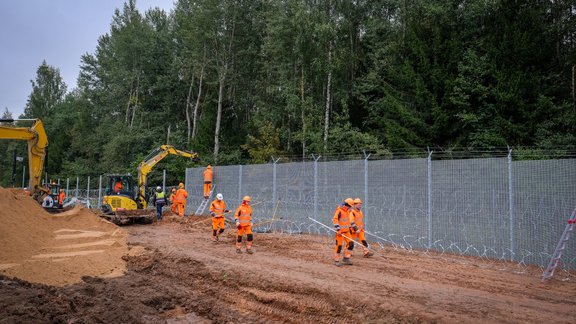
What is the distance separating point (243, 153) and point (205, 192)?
12947 millimetres

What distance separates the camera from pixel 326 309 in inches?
287

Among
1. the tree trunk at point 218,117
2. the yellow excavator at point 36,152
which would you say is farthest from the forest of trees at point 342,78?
the yellow excavator at point 36,152

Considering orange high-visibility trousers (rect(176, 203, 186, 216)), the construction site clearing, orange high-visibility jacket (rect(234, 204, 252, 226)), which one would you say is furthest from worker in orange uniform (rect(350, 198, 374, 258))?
orange high-visibility trousers (rect(176, 203, 186, 216))

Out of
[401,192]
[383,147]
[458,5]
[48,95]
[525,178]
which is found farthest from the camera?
[48,95]

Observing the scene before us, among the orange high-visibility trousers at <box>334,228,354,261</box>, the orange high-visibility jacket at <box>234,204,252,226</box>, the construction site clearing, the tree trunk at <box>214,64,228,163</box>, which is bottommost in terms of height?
the construction site clearing

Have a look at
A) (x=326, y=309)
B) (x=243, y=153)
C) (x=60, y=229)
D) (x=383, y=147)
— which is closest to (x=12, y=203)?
(x=60, y=229)

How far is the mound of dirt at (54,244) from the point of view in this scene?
10094 mm

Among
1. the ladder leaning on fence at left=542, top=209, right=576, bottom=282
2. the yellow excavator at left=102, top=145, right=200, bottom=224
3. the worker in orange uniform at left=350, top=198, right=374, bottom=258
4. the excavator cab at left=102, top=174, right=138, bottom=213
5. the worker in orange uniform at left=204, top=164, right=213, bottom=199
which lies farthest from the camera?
the worker in orange uniform at left=204, top=164, right=213, bottom=199

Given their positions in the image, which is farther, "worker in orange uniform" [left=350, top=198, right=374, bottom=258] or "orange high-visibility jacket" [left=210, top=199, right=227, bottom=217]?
Result: "orange high-visibility jacket" [left=210, top=199, right=227, bottom=217]

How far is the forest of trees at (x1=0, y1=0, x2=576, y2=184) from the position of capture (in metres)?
22.2

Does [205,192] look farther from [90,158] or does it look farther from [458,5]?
[90,158]

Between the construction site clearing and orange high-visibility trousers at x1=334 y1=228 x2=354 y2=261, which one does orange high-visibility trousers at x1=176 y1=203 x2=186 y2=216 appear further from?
orange high-visibility trousers at x1=334 y1=228 x2=354 y2=261

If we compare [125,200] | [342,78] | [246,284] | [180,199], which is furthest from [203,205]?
[246,284]

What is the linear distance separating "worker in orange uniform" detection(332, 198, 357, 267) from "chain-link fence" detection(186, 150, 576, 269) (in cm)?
301
